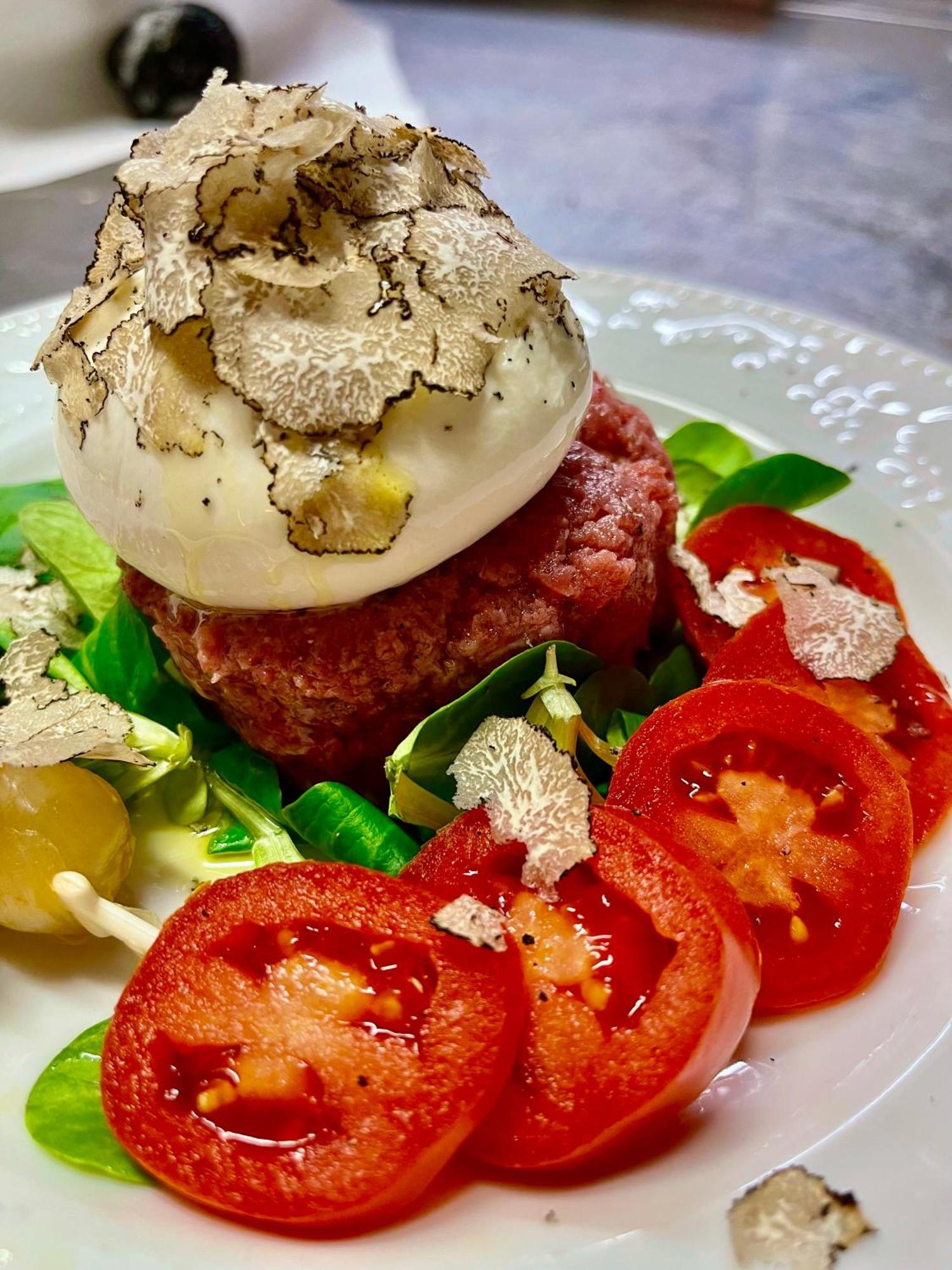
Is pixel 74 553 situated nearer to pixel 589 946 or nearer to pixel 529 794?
pixel 529 794

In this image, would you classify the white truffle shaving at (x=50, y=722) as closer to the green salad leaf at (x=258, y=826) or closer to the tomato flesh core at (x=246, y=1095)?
the green salad leaf at (x=258, y=826)

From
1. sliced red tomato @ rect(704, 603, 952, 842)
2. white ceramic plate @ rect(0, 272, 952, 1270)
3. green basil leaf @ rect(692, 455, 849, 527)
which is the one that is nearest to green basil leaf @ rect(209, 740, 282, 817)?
white ceramic plate @ rect(0, 272, 952, 1270)

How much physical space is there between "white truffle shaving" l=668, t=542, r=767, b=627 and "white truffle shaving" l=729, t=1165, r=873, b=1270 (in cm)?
138

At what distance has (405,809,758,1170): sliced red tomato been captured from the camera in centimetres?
178

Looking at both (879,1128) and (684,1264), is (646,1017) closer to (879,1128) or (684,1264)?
(684,1264)

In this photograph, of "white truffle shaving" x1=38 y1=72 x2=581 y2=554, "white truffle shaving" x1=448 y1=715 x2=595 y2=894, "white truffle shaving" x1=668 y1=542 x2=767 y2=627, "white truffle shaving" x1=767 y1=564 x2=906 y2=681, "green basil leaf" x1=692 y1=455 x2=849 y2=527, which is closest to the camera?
"white truffle shaving" x1=448 y1=715 x2=595 y2=894

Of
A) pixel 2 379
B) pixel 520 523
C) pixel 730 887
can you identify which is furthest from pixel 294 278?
pixel 2 379

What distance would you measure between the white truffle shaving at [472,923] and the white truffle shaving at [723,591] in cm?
128

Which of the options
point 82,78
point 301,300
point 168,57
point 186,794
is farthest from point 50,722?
point 82,78

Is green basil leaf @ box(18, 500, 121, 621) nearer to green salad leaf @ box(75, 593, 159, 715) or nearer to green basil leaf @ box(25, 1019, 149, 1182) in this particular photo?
green salad leaf @ box(75, 593, 159, 715)

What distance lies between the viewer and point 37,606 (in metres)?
3.25

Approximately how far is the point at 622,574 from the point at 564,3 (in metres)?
9.53

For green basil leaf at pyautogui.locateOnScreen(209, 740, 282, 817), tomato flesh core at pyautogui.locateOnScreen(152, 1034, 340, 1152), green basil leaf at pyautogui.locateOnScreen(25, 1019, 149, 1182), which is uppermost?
tomato flesh core at pyautogui.locateOnScreen(152, 1034, 340, 1152)

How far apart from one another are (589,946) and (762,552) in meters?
1.52
